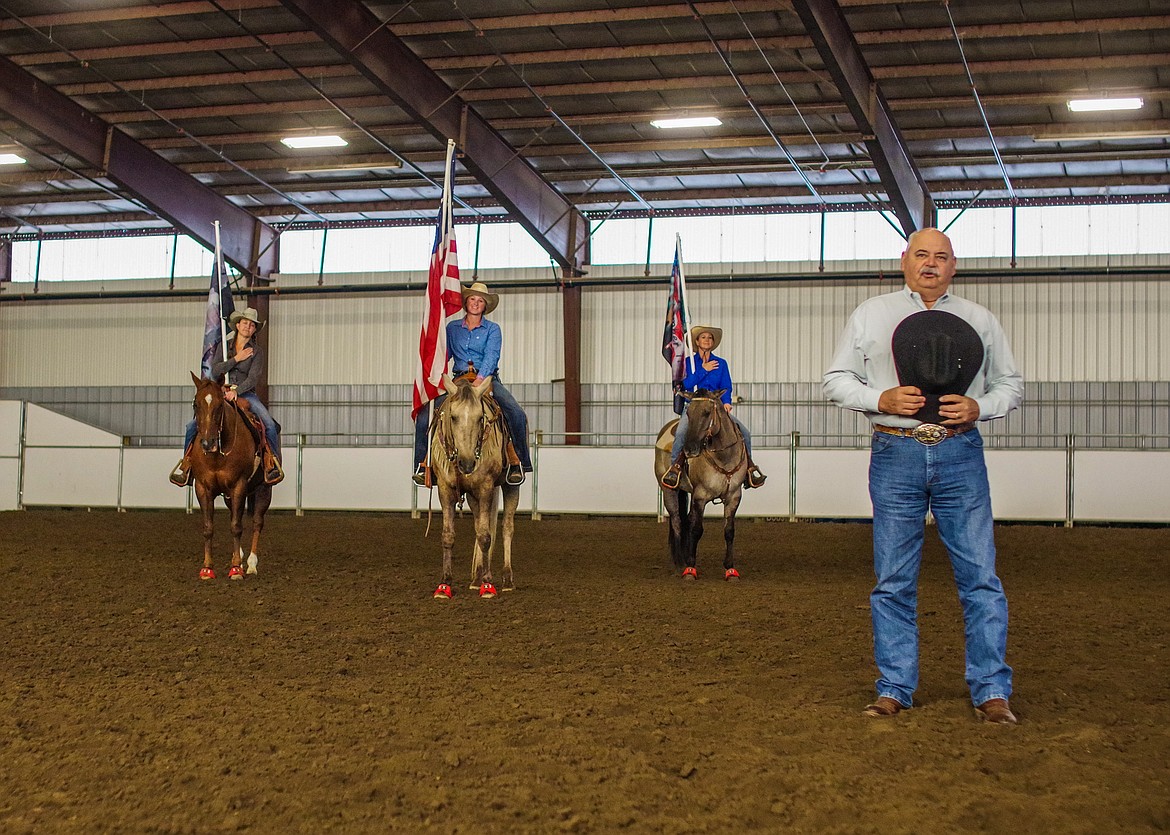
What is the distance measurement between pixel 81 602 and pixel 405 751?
17.0 feet

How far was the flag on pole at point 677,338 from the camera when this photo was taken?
34.8ft

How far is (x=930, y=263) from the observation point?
4383mm

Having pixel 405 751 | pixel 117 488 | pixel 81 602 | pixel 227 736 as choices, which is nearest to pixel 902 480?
pixel 405 751

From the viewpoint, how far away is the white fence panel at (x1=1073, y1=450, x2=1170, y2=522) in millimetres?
17969

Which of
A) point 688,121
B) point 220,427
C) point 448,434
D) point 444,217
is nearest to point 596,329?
point 688,121

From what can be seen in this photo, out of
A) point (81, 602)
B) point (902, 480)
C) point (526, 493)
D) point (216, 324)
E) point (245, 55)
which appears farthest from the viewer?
point (526, 493)

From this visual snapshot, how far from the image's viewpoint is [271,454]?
9.98 metres

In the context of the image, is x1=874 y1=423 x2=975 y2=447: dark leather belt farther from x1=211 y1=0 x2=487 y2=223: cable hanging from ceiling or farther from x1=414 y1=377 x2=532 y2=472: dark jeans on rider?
x1=211 y1=0 x2=487 y2=223: cable hanging from ceiling

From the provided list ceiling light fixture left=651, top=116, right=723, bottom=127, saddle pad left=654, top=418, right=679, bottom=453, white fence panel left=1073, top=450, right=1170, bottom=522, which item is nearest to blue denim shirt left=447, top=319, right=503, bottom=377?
saddle pad left=654, top=418, right=679, bottom=453

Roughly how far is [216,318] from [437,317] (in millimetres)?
3663

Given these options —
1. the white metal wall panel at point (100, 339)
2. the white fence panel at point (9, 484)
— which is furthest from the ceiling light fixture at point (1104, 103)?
the white fence panel at point (9, 484)

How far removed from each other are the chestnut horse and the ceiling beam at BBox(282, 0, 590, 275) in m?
7.56

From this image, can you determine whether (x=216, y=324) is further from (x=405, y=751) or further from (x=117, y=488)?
(x=117, y=488)

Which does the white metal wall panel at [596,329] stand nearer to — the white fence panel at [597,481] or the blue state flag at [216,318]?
the white fence panel at [597,481]
